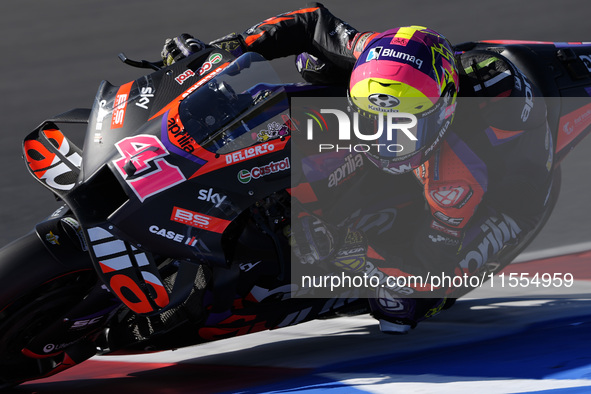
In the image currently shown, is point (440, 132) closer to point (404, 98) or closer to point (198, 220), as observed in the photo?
point (404, 98)

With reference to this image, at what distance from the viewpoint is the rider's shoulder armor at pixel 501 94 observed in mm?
3283

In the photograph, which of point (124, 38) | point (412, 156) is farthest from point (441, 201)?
point (124, 38)

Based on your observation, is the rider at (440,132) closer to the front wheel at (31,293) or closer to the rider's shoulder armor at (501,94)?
the rider's shoulder armor at (501,94)

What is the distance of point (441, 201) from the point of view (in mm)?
3109

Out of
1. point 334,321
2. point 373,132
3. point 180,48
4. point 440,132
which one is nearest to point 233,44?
point 180,48

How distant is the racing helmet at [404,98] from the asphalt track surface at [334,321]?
2.59 ft

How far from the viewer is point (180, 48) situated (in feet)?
10.4

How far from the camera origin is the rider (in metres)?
2.92

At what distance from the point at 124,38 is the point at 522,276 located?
4172 mm

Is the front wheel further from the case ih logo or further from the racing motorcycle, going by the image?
the case ih logo

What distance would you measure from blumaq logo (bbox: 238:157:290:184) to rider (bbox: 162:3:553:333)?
1.20 ft

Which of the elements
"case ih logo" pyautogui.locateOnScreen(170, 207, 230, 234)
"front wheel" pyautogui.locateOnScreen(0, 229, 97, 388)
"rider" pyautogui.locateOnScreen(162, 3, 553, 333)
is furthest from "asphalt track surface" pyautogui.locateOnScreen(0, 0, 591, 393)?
"case ih logo" pyautogui.locateOnScreen(170, 207, 230, 234)

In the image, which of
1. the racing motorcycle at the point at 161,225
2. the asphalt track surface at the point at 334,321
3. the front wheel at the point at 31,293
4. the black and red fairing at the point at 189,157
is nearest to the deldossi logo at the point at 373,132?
the racing motorcycle at the point at 161,225

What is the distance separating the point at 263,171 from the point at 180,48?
29.4 inches
